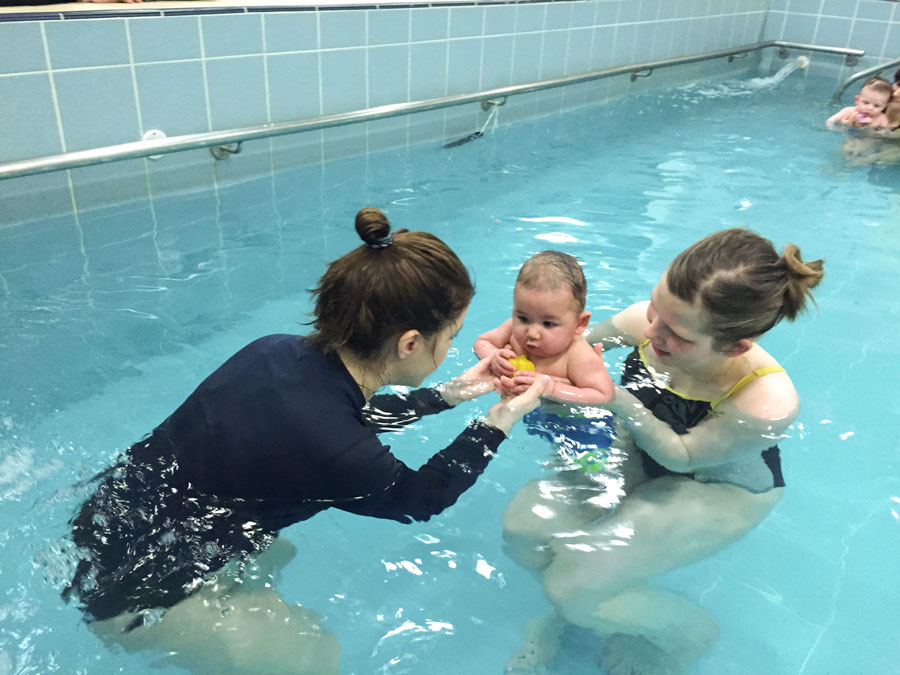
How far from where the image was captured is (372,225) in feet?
5.58

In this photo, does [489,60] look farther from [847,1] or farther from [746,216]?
[847,1]

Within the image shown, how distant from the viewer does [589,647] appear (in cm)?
220

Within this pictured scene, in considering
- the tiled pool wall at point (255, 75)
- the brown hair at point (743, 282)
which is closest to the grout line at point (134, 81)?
the tiled pool wall at point (255, 75)

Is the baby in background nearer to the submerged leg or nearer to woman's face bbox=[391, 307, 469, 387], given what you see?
woman's face bbox=[391, 307, 469, 387]

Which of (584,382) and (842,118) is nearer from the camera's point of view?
(584,382)

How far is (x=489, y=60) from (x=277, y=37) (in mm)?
2368

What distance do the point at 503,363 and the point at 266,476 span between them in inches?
38.3

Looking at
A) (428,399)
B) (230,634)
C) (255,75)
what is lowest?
(230,634)

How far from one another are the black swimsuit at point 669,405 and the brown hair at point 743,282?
284 millimetres

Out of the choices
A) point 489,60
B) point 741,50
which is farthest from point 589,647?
point 741,50

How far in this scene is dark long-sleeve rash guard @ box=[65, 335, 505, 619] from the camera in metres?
1.74

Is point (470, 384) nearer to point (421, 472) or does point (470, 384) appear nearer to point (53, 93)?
point (421, 472)

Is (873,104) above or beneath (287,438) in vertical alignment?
beneath

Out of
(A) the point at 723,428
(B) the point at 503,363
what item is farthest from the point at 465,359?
(A) the point at 723,428
